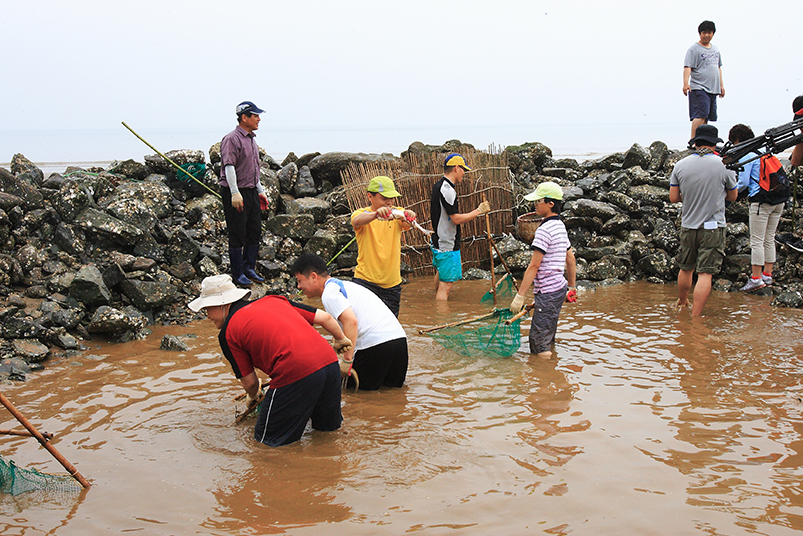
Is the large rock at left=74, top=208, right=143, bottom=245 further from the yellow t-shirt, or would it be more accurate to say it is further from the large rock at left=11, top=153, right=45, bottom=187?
the yellow t-shirt

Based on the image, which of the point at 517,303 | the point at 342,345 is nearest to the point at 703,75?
the point at 517,303

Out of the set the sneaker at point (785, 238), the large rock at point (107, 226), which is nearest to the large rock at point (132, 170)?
the large rock at point (107, 226)

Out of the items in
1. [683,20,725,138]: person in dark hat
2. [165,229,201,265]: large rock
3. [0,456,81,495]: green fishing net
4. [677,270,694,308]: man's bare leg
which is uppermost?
[683,20,725,138]: person in dark hat

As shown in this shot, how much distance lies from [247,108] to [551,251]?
13.9 ft

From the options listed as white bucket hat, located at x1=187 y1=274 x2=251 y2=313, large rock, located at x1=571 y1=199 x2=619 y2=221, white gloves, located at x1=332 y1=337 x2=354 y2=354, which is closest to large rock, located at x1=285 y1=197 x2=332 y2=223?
large rock, located at x1=571 y1=199 x2=619 y2=221

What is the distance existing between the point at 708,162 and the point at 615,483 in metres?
4.78

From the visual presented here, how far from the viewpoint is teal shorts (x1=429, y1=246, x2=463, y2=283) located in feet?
24.7

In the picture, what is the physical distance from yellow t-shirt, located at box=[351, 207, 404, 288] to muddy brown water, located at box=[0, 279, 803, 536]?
972 millimetres

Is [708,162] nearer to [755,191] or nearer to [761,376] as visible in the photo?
[755,191]

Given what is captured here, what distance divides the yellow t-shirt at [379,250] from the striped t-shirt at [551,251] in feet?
4.35

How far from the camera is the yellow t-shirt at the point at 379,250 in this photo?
5.59 meters

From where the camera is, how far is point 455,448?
13.0 ft

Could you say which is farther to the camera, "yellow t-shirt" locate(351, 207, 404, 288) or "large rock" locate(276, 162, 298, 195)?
"large rock" locate(276, 162, 298, 195)

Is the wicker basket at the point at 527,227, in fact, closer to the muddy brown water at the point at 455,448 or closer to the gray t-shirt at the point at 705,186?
the gray t-shirt at the point at 705,186
